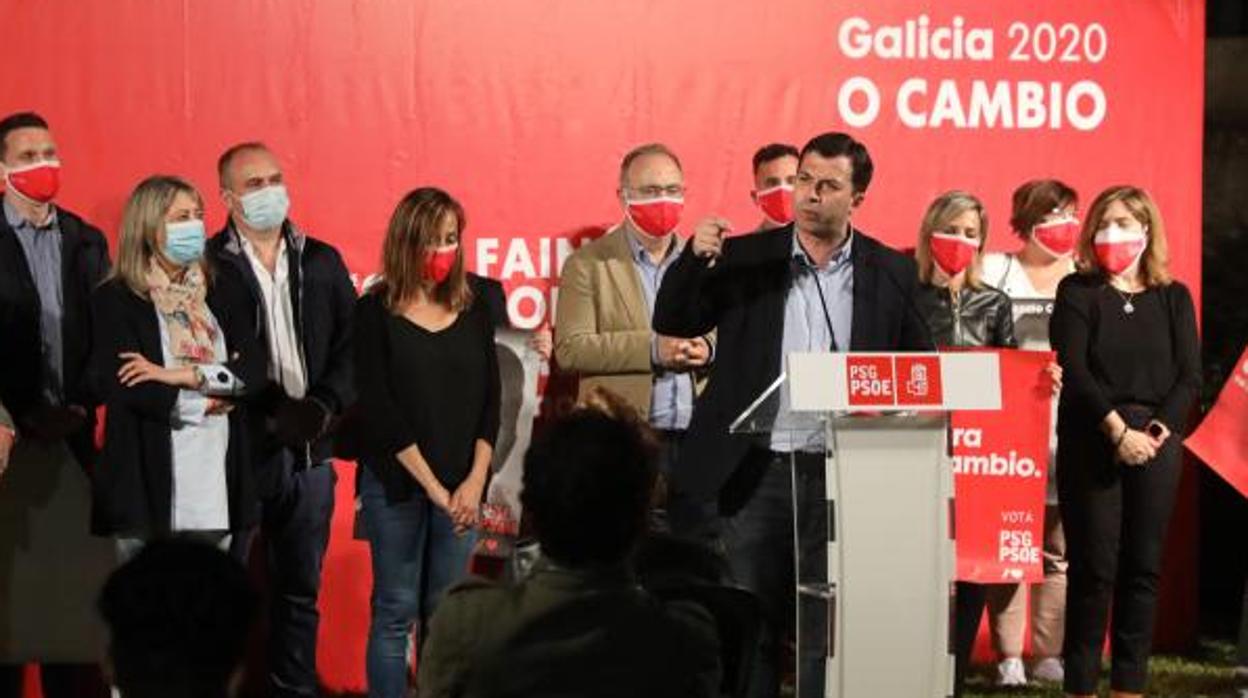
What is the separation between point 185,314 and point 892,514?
2.58 metres

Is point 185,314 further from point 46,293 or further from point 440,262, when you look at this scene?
point 440,262

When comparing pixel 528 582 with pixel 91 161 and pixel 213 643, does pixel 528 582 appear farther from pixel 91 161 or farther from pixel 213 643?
pixel 91 161

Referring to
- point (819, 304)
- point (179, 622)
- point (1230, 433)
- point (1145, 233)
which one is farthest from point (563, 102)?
point (179, 622)

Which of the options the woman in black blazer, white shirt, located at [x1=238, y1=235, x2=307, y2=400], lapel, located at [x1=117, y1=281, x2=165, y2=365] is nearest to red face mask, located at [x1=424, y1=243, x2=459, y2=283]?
Answer: white shirt, located at [x1=238, y1=235, x2=307, y2=400]

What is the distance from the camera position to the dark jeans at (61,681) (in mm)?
7109

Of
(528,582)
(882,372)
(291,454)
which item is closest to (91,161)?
(291,454)

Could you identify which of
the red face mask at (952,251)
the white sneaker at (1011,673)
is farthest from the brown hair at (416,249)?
the white sneaker at (1011,673)

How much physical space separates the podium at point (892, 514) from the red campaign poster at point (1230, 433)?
278cm

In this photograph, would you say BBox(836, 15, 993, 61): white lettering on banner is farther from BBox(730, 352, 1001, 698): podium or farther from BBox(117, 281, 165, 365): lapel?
BBox(730, 352, 1001, 698): podium

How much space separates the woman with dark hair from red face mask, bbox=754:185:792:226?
1.00m

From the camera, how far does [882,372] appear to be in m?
5.15

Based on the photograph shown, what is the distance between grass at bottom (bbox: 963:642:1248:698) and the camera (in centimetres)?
809

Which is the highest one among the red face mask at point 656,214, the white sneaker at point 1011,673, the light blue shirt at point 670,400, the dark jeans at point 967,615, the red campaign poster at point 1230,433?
the red face mask at point 656,214

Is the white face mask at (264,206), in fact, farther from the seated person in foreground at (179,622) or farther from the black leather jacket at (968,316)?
the seated person in foreground at (179,622)
